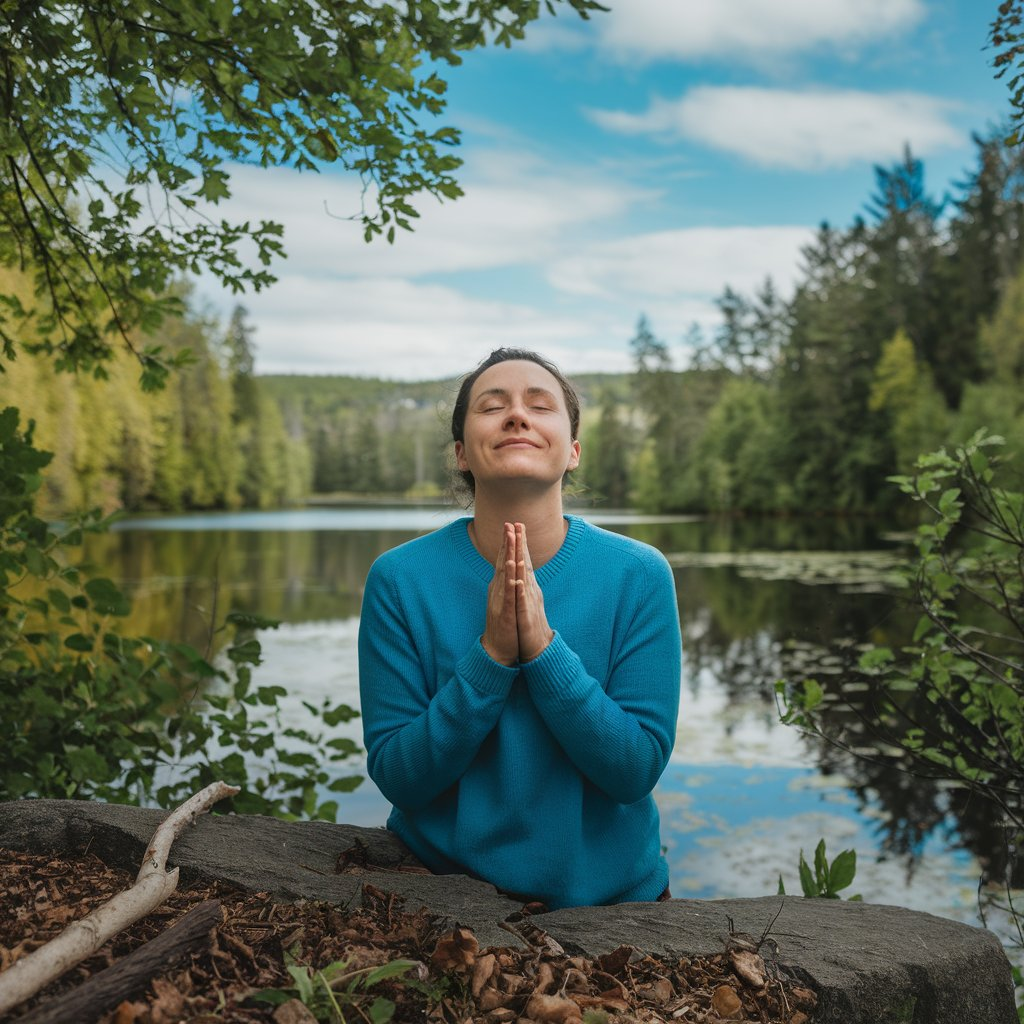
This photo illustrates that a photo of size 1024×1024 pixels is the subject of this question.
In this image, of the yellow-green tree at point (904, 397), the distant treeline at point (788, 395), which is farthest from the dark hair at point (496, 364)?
the yellow-green tree at point (904, 397)

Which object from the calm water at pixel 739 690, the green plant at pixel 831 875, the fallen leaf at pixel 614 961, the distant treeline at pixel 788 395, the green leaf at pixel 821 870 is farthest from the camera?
the distant treeline at pixel 788 395

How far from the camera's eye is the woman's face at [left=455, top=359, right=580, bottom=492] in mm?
2262

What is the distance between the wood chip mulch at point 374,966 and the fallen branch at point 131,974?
20 millimetres

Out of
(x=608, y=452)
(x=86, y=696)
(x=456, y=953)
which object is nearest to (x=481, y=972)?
(x=456, y=953)

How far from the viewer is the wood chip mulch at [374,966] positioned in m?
1.71

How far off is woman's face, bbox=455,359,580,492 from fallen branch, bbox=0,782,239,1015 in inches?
42.7

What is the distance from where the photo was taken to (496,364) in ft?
7.89

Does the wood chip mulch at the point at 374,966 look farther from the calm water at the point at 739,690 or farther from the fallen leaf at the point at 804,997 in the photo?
the calm water at the point at 739,690

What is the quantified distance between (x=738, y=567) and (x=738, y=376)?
4875 cm

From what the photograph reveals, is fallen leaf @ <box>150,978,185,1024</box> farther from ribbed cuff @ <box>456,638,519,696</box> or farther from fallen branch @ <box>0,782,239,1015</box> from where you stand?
ribbed cuff @ <box>456,638,519,696</box>

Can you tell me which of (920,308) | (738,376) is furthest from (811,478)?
(738,376)

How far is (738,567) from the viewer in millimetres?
22453

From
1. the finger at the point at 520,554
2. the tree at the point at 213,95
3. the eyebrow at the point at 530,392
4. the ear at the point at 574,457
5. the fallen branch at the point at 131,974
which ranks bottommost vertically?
the fallen branch at the point at 131,974

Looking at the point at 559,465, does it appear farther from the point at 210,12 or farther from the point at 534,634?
the point at 210,12
